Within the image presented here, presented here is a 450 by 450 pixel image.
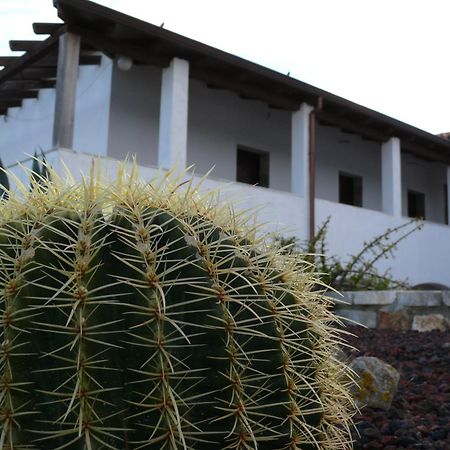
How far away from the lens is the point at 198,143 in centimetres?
1371

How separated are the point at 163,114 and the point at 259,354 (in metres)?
9.47

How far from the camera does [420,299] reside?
7477 millimetres

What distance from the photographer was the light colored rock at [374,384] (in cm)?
330

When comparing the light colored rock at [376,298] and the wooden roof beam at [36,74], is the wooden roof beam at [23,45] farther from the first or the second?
the light colored rock at [376,298]

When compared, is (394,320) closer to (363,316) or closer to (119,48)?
(363,316)

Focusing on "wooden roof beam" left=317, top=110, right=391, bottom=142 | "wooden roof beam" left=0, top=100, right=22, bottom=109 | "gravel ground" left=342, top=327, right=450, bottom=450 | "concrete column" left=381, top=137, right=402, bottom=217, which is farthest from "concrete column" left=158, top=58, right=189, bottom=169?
"concrete column" left=381, top=137, right=402, bottom=217

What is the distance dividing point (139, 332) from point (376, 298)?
20.9ft

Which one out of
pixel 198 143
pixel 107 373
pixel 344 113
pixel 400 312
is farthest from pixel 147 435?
pixel 344 113

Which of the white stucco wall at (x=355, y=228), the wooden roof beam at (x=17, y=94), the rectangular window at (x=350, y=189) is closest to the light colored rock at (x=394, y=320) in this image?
the white stucco wall at (x=355, y=228)

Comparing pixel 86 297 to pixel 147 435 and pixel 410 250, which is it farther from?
pixel 410 250

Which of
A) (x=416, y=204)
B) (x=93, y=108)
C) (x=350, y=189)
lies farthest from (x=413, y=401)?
(x=416, y=204)

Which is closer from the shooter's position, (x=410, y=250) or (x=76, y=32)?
(x=76, y=32)

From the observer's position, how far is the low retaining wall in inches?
287

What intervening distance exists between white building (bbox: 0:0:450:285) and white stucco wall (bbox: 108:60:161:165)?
2 centimetres
